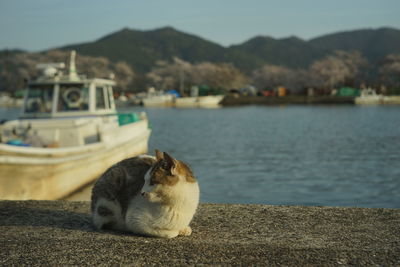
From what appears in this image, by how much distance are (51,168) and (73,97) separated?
17.9ft

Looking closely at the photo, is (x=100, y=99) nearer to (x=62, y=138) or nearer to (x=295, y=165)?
(x=62, y=138)

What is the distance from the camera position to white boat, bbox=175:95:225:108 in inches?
3720

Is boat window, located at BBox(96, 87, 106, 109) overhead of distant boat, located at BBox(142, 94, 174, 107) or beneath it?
overhead

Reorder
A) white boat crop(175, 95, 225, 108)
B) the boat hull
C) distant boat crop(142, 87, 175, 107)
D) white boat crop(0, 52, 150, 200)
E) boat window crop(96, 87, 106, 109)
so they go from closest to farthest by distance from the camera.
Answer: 1. the boat hull
2. white boat crop(0, 52, 150, 200)
3. boat window crop(96, 87, 106, 109)
4. distant boat crop(142, 87, 175, 107)
5. white boat crop(175, 95, 225, 108)

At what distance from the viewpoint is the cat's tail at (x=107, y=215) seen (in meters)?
4.84

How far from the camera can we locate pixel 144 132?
19.5m

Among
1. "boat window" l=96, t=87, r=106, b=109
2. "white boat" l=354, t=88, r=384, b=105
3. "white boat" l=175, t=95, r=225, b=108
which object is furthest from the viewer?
"white boat" l=175, t=95, r=225, b=108

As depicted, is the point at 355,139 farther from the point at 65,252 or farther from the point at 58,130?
the point at 65,252

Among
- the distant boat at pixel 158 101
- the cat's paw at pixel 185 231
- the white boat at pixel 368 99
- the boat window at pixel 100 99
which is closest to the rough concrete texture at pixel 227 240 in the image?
the cat's paw at pixel 185 231

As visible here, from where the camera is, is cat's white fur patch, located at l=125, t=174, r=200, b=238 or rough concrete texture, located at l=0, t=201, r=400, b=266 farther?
cat's white fur patch, located at l=125, t=174, r=200, b=238

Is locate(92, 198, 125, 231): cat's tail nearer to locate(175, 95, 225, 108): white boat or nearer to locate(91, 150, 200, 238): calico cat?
locate(91, 150, 200, 238): calico cat

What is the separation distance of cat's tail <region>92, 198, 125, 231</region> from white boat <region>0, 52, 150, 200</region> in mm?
4875

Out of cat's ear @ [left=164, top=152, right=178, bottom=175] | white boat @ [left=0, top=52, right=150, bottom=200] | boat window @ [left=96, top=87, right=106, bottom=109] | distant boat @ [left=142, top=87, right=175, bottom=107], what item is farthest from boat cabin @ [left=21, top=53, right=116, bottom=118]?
distant boat @ [left=142, top=87, right=175, bottom=107]

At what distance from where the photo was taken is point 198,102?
94.5m
